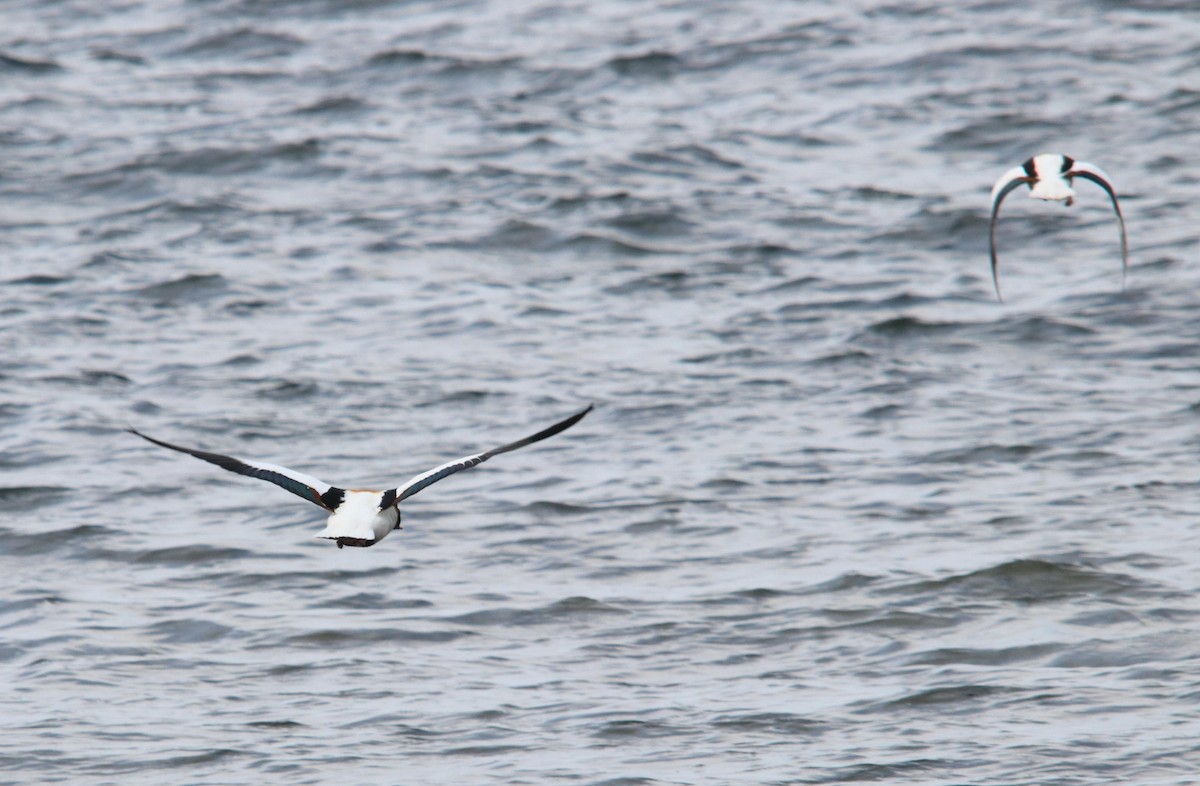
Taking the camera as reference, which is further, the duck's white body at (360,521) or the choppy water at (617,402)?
the choppy water at (617,402)

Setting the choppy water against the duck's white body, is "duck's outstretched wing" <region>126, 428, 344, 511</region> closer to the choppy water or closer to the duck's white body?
the duck's white body

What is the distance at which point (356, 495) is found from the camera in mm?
8516

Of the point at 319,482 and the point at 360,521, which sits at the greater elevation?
the point at 319,482

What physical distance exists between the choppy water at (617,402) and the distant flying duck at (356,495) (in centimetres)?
226

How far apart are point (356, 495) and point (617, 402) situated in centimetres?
718

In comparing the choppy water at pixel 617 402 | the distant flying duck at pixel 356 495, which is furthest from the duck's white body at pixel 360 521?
the choppy water at pixel 617 402

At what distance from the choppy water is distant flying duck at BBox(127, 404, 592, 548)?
2.26 m

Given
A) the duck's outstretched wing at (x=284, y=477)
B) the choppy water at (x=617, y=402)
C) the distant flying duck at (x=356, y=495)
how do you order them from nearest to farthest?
the distant flying duck at (x=356, y=495), the duck's outstretched wing at (x=284, y=477), the choppy water at (x=617, y=402)

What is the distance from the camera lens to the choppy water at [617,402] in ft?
35.9

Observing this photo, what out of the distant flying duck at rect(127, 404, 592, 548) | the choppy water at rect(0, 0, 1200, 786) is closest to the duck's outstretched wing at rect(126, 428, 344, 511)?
the distant flying duck at rect(127, 404, 592, 548)

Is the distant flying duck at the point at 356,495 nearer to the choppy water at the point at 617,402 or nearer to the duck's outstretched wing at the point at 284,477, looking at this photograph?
the duck's outstretched wing at the point at 284,477

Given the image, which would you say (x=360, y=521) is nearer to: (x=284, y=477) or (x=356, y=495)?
(x=356, y=495)

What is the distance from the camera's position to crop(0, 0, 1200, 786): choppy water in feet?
35.9

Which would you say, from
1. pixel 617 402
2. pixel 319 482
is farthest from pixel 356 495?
pixel 617 402
